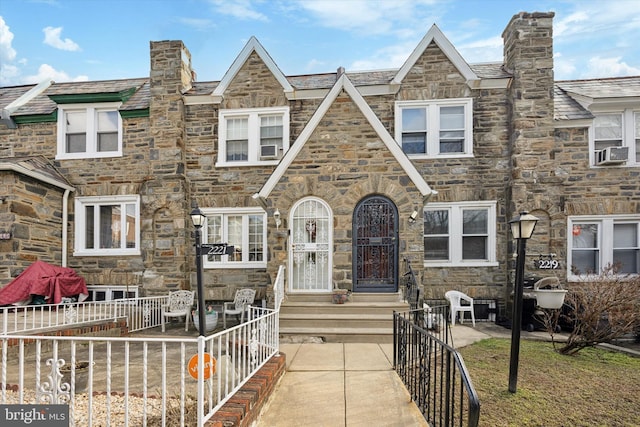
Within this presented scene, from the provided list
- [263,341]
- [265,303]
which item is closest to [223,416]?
[263,341]

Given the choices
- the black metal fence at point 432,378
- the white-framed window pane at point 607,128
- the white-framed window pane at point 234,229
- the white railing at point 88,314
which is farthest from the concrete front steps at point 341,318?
the white-framed window pane at point 607,128

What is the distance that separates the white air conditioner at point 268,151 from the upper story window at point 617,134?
9635 millimetres

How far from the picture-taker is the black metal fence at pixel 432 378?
319 centimetres

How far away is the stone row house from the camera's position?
9180 mm

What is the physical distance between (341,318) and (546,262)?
6365mm

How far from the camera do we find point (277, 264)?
9156 millimetres

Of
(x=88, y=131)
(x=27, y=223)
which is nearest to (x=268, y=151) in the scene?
(x=88, y=131)

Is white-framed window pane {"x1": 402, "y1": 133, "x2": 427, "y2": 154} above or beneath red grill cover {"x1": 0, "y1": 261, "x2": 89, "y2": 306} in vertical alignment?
above

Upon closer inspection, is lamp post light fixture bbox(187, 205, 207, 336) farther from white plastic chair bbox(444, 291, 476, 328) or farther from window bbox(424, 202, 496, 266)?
window bbox(424, 202, 496, 266)

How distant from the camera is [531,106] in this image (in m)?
10.3

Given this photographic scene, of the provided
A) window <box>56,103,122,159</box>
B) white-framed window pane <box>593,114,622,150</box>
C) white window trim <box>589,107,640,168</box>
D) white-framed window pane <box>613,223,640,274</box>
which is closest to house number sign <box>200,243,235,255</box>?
window <box>56,103,122,159</box>

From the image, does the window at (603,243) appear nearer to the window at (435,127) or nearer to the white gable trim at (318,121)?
the window at (435,127)

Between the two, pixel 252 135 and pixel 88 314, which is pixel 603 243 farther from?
pixel 88 314

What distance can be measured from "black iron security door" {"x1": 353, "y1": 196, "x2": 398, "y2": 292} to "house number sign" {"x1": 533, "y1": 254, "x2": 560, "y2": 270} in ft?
14.7
